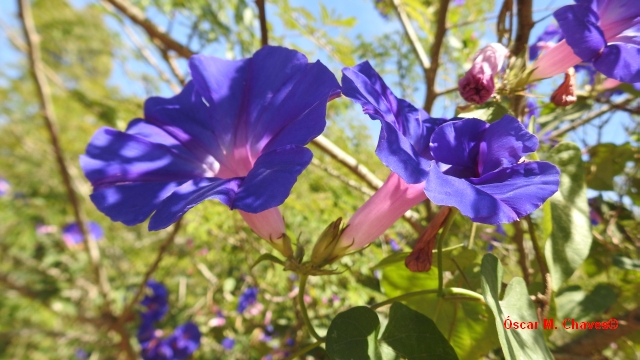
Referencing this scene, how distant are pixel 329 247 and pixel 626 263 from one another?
98 cm

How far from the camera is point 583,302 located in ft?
3.10

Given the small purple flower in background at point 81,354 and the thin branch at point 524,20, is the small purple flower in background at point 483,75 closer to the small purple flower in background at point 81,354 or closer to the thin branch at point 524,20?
the thin branch at point 524,20

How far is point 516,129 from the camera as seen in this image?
520 millimetres

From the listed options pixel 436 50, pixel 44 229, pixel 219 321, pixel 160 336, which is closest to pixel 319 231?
pixel 436 50

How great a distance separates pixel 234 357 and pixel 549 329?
2551 millimetres

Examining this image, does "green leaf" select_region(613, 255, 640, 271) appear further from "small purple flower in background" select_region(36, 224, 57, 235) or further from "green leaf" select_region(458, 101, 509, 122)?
"small purple flower in background" select_region(36, 224, 57, 235)

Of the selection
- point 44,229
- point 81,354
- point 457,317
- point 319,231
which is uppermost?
point 457,317

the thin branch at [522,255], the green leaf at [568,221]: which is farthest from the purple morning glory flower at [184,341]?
the green leaf at [568,221]

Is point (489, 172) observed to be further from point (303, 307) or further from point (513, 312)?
point (303, 307)

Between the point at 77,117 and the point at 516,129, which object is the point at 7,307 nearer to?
the point at 77,117

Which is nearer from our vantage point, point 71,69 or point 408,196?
point 408,196

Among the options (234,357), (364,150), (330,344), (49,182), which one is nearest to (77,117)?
(49,182)

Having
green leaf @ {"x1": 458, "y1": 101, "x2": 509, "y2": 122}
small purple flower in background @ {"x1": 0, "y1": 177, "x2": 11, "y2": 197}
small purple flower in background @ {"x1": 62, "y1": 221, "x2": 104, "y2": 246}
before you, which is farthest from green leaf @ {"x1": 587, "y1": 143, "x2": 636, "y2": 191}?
small purple flower in background @ {"x1": 0, "y1": 177, "x2": 11, "y2": 197}

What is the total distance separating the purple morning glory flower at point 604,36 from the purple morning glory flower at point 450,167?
0.86 feet
